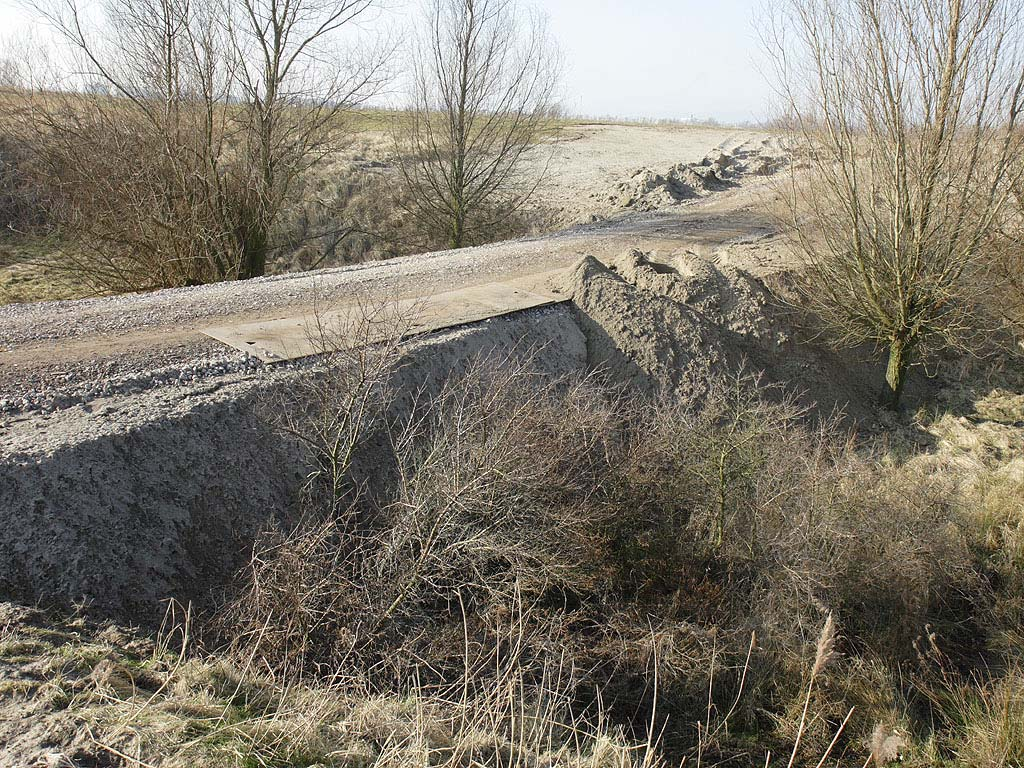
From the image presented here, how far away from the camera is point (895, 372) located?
32.1 feet

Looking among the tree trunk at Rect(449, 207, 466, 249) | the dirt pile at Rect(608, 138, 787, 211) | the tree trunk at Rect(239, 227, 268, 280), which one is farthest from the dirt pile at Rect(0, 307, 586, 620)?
the dirt pile at Rect(608, 138, 787, 211)

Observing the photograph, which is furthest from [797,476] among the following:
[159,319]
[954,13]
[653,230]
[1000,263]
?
[653,230]

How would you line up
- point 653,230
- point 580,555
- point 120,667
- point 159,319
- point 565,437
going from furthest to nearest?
point 653,230 → point 159,319 → point 565,437 → point 580,555 → point 120,667

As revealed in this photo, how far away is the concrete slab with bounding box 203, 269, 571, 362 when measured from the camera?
604 cm

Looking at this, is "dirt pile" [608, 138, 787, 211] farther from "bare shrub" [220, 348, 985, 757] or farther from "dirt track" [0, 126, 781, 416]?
"bare shrub" [220, 348, 985, 757]

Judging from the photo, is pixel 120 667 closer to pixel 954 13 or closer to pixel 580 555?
pixel 580 555

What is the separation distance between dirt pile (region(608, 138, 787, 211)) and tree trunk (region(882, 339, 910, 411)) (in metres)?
8.97

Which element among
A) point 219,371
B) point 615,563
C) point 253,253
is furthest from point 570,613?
point 253,253

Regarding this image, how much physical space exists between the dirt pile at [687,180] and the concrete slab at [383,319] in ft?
27.3

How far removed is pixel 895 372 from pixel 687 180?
11.3 m

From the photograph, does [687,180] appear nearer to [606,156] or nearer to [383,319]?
[606,156]

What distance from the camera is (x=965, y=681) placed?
19.0ft

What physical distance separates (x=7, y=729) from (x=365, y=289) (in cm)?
706

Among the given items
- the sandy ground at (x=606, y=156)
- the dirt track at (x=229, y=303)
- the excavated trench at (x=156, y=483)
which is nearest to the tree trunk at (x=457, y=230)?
the sandy ground at (x=606, y=156)
